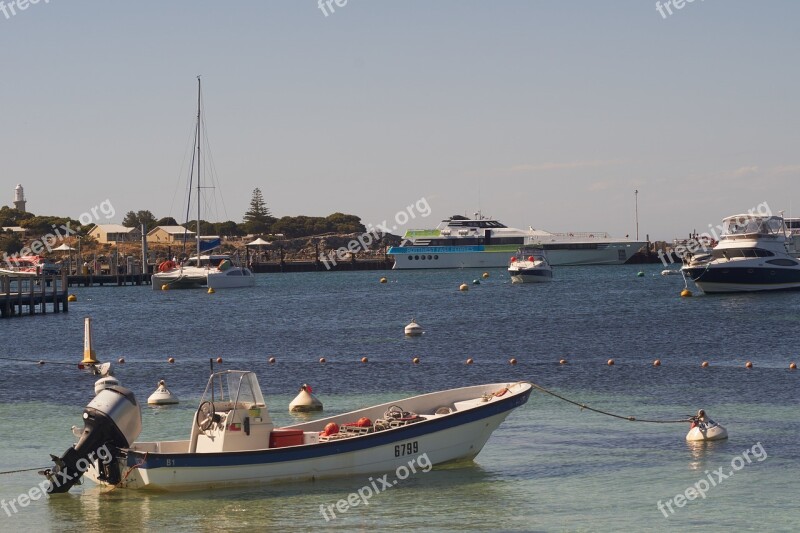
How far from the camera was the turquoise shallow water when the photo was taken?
2103cm

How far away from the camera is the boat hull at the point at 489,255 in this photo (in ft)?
582

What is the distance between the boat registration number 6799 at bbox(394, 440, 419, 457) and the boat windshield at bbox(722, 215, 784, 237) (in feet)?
203

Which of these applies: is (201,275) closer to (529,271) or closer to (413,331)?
(529,271)

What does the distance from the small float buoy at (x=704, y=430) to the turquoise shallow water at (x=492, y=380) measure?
376mm

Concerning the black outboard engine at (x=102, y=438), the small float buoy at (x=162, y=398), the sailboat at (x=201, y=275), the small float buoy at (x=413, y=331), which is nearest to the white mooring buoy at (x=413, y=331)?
the small float buoy at (x=413, y=331)

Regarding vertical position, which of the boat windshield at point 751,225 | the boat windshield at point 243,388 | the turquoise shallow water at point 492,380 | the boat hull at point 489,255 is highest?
the boat windshield at point 751,225

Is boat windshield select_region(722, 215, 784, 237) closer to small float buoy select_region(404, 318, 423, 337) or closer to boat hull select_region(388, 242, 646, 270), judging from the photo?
small float buoy select_region(404, 318, 423, 337)

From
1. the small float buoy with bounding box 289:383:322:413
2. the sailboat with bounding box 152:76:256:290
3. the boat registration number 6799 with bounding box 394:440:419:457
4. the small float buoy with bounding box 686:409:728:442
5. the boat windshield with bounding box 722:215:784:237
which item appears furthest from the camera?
the sailboat with bounding box 152:76:256:290

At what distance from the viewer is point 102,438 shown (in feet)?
71.2

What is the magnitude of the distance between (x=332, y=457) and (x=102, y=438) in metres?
4.56

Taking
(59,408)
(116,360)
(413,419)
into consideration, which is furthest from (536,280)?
(413,419)

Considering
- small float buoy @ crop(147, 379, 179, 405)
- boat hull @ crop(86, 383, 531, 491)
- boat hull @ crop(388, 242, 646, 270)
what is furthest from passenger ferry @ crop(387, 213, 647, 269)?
boat hull @ crop(86, 383, 531, 491)

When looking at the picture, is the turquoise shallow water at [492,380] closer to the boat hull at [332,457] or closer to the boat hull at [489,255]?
the boat hull at [332,457]

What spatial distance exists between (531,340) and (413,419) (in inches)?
1293
